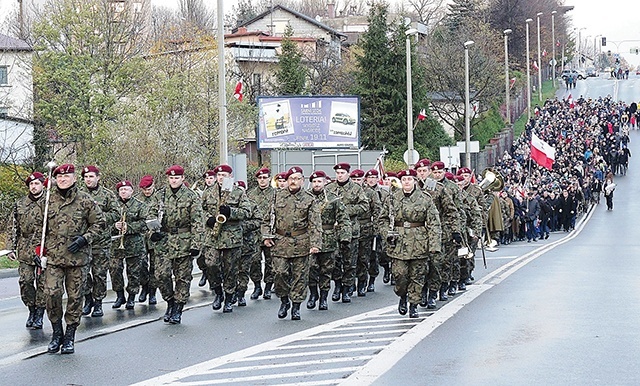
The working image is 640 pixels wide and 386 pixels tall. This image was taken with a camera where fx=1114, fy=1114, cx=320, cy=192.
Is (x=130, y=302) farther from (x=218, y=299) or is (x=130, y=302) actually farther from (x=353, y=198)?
(x=353, y=198)

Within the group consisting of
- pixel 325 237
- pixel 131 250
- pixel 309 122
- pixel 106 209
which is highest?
pixel 309 122

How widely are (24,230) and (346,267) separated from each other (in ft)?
16.1

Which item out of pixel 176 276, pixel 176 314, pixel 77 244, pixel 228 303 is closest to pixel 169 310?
pixel 176 314

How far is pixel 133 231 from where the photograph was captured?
15781 millimetres

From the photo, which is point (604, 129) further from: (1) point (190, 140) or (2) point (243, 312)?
(2) point (243, 312)

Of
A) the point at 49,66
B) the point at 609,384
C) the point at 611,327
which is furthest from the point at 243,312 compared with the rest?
the point at 49,66

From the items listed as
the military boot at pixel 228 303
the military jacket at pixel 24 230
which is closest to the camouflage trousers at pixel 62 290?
the military jacket at pixel 24 230

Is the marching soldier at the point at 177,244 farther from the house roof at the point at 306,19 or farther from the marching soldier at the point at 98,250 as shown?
the house roof at the point at 306,19

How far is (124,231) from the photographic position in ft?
50.7

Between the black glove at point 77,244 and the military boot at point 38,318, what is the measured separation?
2456 mm

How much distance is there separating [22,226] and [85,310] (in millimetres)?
1826

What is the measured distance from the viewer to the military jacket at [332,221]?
1561 cm

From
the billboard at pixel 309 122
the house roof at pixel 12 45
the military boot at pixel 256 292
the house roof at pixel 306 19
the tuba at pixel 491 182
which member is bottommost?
the military boot at pixel 256 292

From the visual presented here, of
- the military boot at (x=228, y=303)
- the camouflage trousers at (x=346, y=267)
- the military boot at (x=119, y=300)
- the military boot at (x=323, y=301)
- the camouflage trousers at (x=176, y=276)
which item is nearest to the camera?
the camouflage trousers at (x=176, y=276)
